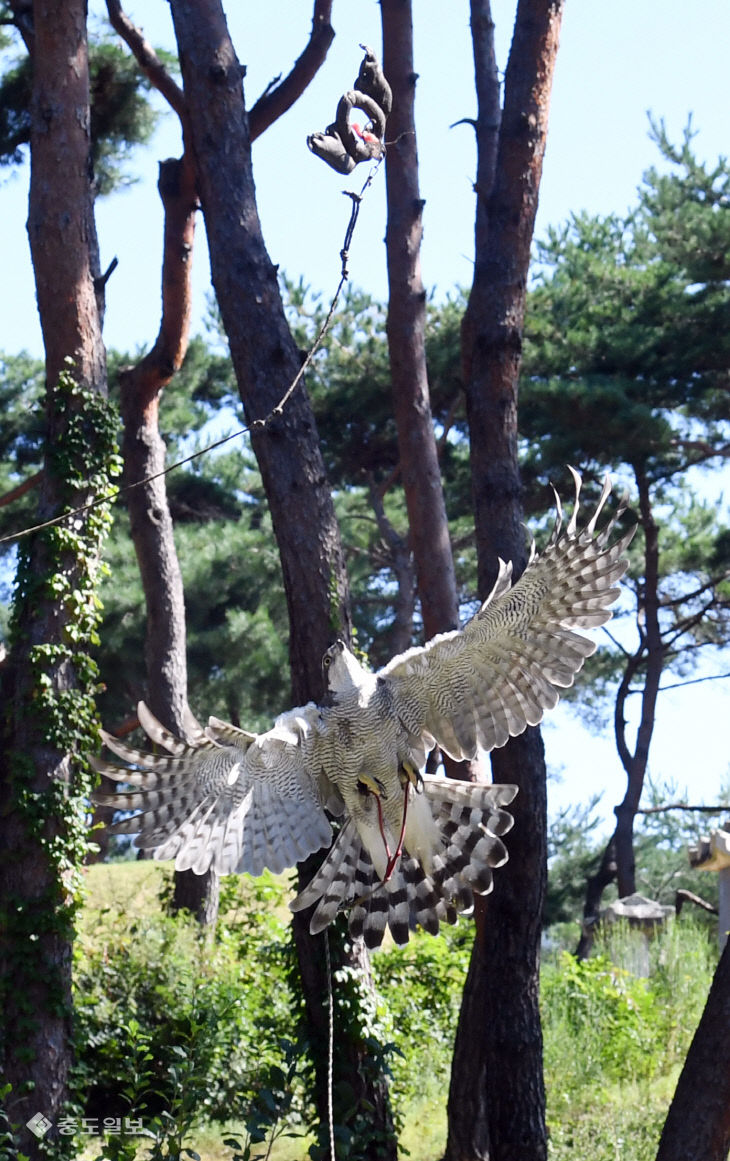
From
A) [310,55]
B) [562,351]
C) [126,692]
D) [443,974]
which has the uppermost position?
[562,351]

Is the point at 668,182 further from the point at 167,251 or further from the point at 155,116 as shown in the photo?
the point at 167,251

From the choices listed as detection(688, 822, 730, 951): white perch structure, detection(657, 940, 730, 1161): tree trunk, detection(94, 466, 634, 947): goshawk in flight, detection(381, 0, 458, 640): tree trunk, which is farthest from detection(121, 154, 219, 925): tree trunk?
detection(657, 940, 730, 1161): tree trunk

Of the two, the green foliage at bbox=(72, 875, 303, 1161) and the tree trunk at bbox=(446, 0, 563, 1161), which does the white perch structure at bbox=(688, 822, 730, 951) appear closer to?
the tree trunk at bbox=(446, 0, 563, 1161)

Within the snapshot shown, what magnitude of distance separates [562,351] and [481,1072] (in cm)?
940

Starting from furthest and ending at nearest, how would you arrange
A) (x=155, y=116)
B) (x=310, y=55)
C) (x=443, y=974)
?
(x=155, y=116) < (x=443, y=974) < (x=310, y=55)

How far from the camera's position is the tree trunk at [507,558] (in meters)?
5.24

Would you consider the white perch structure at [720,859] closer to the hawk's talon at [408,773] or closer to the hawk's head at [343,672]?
the hawk's talon at [408,773]

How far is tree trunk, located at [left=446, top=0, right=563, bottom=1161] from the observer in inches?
206

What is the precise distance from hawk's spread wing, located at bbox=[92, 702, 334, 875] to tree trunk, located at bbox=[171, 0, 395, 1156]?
946 mm

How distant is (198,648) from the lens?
578 inches

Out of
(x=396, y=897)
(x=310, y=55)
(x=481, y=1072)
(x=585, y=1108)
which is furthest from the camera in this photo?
(x=310, y=55)

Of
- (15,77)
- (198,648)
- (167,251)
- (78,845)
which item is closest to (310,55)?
(167,251)

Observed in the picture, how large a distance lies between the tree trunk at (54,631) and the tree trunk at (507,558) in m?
2.13

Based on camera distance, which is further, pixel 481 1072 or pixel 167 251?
pixel 167 251
